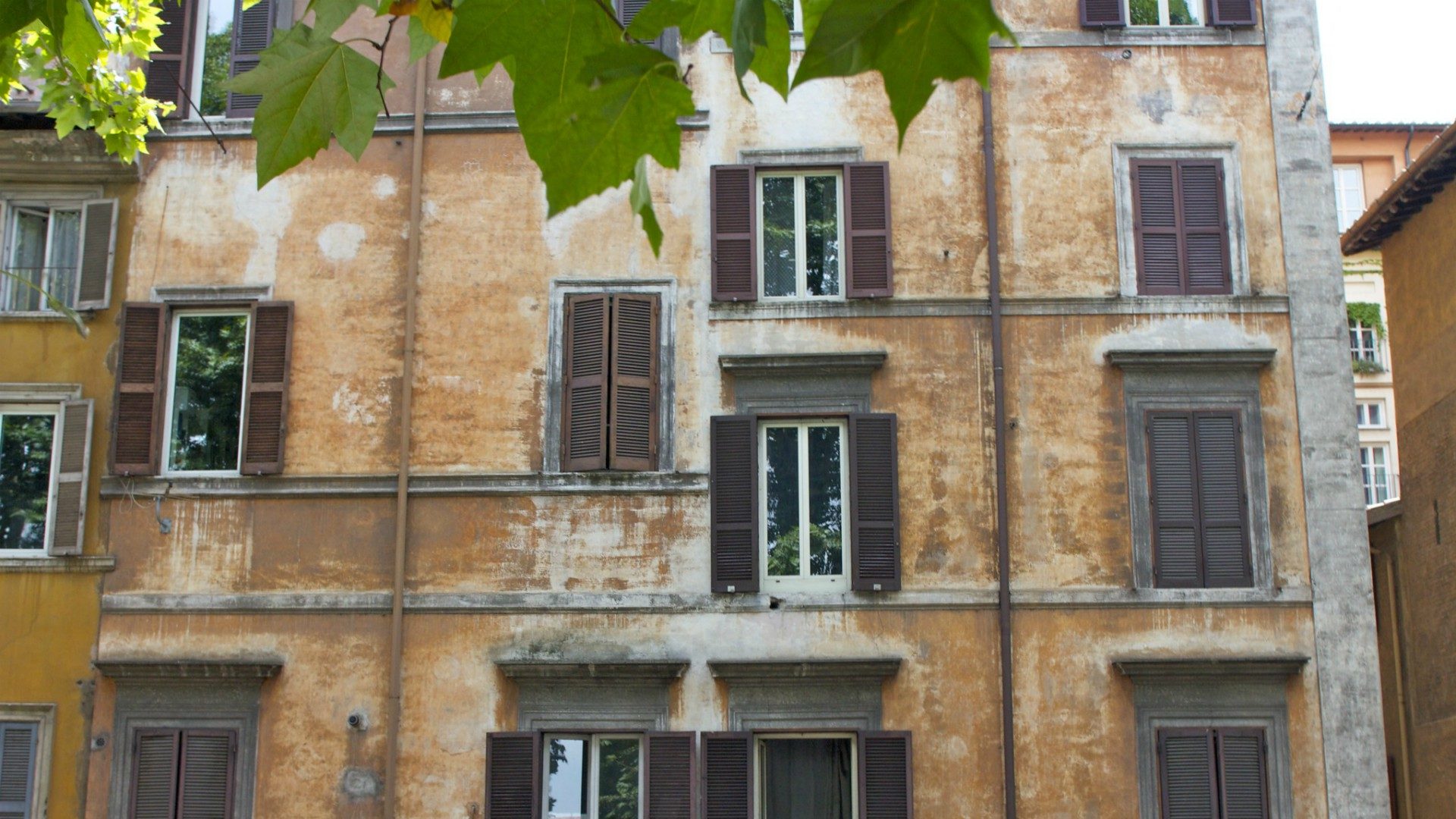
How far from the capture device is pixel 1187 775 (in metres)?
14.4

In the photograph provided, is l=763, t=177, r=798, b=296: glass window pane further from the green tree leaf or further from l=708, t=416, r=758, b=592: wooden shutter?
the green tree leaf

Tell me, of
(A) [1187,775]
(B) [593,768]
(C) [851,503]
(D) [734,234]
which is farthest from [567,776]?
(A) [1187,775]

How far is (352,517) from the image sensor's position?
1519cm

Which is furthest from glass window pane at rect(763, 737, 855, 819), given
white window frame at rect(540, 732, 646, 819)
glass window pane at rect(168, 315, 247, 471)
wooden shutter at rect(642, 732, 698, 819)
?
glass window pane at rect(168, 315, 247, 471)

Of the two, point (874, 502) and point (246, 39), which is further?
point (246, 39)

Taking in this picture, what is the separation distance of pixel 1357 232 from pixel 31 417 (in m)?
15.3

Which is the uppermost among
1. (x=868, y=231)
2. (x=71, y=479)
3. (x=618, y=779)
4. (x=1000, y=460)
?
(x=868, y=231)

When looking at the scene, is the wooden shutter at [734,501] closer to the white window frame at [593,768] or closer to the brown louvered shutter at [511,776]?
the white window frame at [593,768]

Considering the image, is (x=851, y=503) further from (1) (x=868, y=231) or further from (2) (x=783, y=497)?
(1) (x=868, y=231)

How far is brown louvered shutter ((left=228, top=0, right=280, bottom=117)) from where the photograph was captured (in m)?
16.1

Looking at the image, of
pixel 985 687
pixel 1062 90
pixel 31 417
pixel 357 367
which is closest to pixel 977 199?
pixel 1062 90

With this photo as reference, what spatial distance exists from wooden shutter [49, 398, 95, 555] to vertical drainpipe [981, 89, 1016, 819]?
27.9 ft

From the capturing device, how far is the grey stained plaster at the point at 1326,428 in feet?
47.6

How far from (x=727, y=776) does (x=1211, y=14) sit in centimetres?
863
